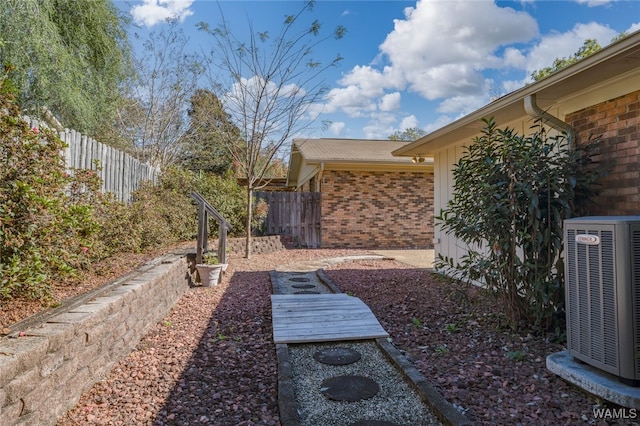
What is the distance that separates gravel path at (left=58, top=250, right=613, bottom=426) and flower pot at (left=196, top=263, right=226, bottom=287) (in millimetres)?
788

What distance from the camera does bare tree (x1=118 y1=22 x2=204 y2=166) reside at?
13164 millimetres

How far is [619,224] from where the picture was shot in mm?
2295

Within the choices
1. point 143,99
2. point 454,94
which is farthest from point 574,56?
point 143,99

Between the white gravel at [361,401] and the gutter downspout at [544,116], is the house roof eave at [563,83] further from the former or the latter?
the white gravel at [361,401]

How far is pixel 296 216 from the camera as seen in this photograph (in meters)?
11.9

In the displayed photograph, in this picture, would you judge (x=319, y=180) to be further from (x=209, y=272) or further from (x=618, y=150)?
(x=618, y=150)

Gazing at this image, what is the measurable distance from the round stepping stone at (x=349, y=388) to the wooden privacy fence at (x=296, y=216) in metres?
9.07

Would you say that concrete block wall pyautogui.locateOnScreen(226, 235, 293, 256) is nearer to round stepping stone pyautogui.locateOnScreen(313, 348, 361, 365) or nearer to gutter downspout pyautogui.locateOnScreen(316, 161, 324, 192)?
gutter downspout pyautogui.locateOnScreen(316, 161, 324, 192)

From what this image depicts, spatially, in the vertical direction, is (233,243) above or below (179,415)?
above

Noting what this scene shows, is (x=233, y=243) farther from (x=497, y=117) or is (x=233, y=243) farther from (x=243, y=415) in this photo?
(x=243, y=415)

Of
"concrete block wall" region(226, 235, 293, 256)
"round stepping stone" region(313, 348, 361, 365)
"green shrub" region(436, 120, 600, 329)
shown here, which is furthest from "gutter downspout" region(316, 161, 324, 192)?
"round stepping stone" region(313, 348, 361, 365)

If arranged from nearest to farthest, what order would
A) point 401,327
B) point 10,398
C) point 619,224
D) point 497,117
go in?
point 10,398 < point 619,224 < point 401,327 < point 497,117

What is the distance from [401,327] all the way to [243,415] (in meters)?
2.05

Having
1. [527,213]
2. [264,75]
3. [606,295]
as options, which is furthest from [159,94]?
[606,295]
